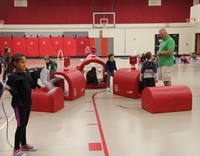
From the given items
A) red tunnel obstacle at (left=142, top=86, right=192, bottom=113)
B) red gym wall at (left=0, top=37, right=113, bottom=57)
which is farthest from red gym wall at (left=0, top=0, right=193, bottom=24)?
red tunnel obstacle at (left=142, top=86, right=192, bottom=113)

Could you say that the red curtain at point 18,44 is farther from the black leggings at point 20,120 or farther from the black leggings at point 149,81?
the black leggings at point 20,120

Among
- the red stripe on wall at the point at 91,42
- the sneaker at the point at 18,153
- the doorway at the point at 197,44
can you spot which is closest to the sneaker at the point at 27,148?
the sneaker at the point at 18,153

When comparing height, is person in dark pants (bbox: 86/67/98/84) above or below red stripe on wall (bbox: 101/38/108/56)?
below

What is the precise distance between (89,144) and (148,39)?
79.2 feet

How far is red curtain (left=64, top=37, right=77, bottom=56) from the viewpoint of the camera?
2531 centimetres

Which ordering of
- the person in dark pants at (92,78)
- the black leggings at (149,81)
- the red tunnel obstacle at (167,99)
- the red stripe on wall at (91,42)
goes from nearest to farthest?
the red tunnel obstacle at (167,99), the black leggings at (149,81), the person in dark pants at (92,78), the red stripe on wall at (91,42)

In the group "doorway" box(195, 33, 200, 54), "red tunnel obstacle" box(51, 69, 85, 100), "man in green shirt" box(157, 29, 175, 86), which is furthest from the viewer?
"doorway" box(195, 33, 200, 54)

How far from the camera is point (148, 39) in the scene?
90.0 feet

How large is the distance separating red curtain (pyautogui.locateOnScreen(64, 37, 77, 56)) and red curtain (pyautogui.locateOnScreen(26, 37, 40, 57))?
8.62 ft

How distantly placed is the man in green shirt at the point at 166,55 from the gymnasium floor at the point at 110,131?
1065 mm

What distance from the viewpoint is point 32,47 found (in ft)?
82.0

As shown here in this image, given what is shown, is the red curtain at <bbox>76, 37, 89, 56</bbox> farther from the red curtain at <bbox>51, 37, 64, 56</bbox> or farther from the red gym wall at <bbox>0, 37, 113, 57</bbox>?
the red curtain at <bbox>51, 37, 64, 56</bbox>

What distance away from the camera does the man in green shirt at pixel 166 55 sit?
6.75 metres

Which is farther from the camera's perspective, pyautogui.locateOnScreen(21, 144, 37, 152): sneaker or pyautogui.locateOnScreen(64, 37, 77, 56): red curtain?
pyautogui.locateOnScreen(64, 37, 77, 56): red curtain
